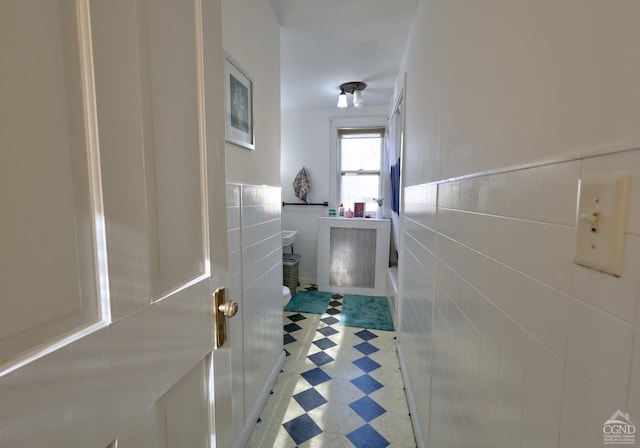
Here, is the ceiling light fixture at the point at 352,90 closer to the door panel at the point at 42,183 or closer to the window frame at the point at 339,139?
the window frame at the point at 339,139

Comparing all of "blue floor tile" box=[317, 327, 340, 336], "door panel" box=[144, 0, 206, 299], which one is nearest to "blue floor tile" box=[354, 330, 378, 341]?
"blue floor tile" box=[317, 327, 340, 336]

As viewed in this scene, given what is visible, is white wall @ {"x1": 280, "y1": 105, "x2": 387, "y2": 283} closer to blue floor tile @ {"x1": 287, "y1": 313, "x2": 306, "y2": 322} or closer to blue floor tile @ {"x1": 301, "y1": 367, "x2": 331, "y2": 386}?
blue floor tile @ {"x1": 287, "y1": 313, "x2": 306, "y2": 322}

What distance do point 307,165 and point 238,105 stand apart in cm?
264

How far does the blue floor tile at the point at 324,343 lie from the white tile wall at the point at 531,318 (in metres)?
1.37

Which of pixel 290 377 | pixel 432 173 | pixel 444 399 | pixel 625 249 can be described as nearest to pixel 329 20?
pixel 432 173

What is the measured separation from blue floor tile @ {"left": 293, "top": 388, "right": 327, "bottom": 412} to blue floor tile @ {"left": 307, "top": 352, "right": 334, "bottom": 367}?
12.3 inches

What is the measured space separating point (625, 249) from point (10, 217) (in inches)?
30.0

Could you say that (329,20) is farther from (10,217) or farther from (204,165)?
(10,217)

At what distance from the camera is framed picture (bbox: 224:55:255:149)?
1.25 m

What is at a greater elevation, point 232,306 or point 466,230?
point 466,230

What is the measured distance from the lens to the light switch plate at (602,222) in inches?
15.5

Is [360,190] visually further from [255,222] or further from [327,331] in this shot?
[255,222]

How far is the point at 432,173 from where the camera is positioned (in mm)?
1403

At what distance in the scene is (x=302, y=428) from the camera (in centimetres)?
159
